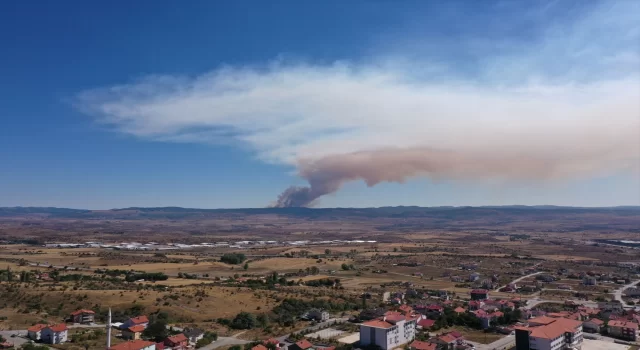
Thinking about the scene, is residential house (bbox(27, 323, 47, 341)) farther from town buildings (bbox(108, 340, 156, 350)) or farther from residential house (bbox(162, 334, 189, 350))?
residential house (bbox(162, 334, 189, 350))

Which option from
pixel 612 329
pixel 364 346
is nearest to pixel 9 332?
pixel 364 346

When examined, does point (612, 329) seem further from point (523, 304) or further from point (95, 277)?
point (95, 277)

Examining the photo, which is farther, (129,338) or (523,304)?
(523,304)

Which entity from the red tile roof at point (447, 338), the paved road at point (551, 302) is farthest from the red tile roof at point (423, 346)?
the paved road at point (551, 302)

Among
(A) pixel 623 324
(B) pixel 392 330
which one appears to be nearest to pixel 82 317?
(B) pixel 392 330

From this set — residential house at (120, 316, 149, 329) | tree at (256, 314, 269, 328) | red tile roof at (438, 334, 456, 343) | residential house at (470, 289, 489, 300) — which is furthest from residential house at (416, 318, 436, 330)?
residential house at (120, 316, 149, 329)

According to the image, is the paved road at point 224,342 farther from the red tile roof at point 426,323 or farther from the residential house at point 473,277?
the residential house at point 473,277
